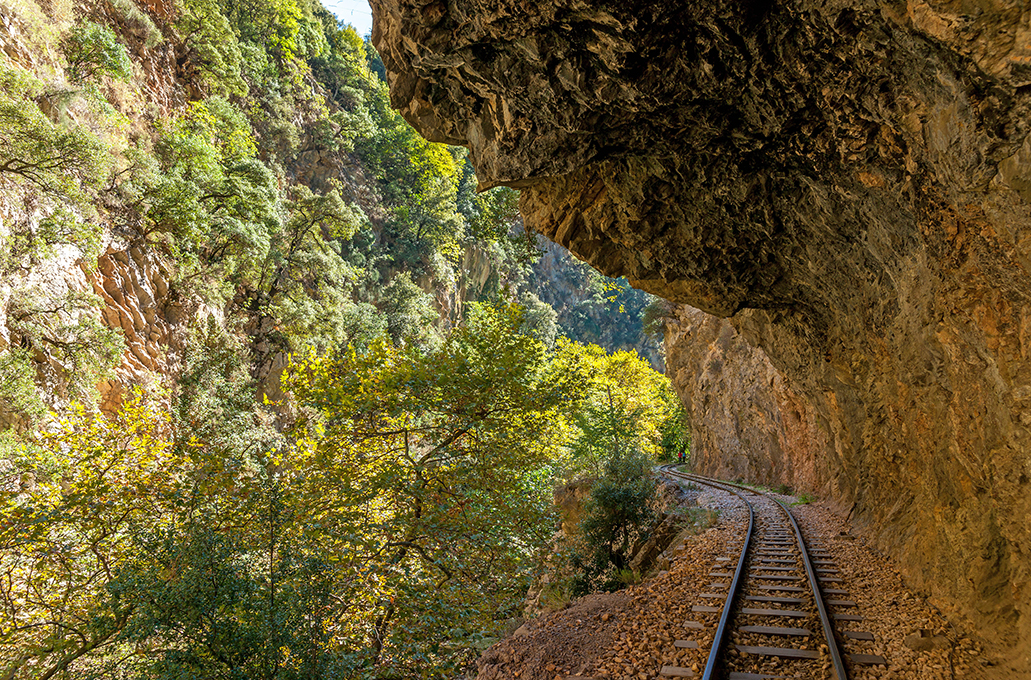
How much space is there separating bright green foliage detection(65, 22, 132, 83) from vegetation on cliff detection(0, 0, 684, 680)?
95mm

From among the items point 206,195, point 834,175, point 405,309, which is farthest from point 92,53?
point 834,175

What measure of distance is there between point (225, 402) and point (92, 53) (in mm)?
13460

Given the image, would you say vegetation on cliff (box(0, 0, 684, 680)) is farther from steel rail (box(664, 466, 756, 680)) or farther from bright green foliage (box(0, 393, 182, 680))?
steel rail (box(664, 466, 756, 680))

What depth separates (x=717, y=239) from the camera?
328 inches

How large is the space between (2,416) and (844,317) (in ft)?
60.1

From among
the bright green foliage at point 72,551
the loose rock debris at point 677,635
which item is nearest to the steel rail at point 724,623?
the loose rock debris at point 677,635

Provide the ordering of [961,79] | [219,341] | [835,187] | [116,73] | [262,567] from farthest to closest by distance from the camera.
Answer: [219,341] → [116,73] → [262,567] → [835,187] → [961,79]

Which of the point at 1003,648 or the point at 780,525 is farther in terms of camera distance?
the point at 780,525

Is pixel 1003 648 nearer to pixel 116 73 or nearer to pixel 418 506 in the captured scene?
pixel 418 506

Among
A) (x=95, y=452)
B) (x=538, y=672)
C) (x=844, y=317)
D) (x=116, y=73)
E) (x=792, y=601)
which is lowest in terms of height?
(x=538, y=672)

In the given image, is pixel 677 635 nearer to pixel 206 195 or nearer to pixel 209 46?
pixel 206 195

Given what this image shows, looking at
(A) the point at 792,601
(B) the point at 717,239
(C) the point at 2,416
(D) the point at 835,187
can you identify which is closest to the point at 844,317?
(B) the point at 717,239

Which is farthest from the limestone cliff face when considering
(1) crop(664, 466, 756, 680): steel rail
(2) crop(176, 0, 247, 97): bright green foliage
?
(2) crop(176, 0, 247, 97): bright green foliage

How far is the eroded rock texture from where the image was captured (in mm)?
3957
